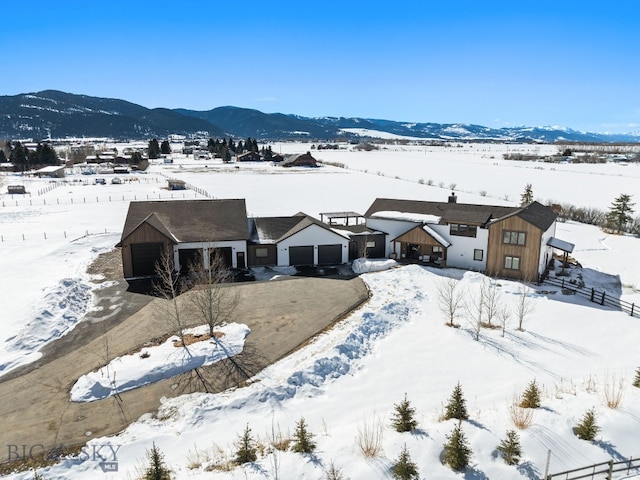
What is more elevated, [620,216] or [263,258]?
[620,216]

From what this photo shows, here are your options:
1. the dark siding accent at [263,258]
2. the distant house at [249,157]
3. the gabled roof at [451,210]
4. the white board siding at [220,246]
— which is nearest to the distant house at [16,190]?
the white board siding at [220,246]

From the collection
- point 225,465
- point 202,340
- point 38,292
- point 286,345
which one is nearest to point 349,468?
point 225,465

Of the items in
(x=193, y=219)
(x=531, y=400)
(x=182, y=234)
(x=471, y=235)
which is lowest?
(x=531, y=400)

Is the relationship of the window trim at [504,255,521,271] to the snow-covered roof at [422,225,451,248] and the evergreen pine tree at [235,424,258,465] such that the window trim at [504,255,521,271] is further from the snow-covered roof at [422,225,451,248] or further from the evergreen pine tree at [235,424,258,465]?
the evergreen pine tree at [235,424,258,465]

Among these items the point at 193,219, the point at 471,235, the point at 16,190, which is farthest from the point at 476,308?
the point at 16,190

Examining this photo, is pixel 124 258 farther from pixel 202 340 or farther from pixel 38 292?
pixel 202 340

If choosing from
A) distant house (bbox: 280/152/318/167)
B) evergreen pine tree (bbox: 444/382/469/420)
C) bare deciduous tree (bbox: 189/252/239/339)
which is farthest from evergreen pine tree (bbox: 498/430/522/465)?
distant house (bbox: 280/152/318/167)

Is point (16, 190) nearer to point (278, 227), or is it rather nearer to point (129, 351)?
point (278, 227)
